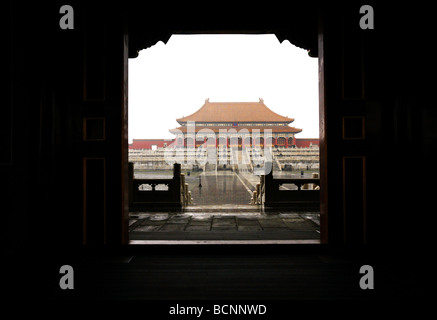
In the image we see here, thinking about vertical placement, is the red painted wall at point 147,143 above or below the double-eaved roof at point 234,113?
below

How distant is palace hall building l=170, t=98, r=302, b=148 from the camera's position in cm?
2741

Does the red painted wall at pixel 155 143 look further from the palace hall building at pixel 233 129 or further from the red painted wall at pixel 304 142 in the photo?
the palace hall building at pixel 233 129

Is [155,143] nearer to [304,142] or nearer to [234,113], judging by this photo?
[234,113]

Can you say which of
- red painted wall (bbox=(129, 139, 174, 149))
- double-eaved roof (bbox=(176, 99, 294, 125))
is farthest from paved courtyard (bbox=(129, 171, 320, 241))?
red painted wall (bbox=(129, 139, 174, 149))

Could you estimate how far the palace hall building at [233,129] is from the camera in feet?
89.9

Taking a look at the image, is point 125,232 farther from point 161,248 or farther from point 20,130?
point 20,130

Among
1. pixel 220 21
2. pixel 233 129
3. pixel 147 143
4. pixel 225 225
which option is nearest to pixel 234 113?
pixel 233 129

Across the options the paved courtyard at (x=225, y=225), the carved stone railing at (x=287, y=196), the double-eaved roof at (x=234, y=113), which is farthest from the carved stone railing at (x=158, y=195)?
the double-eaved roof at (x=234, y=113)

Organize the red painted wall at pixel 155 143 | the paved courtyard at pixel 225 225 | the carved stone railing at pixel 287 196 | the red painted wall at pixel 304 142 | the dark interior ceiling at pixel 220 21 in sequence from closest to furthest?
the dark interior ceiling at pixel 220 21 < the paved courtyard at pixel 225 225 < the carved stone railing at pixel 287 196 < the red painted wall at pixel 304 142 < the red painted wall at pixel 155 143

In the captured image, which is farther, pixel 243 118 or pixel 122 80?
pixel 243 118

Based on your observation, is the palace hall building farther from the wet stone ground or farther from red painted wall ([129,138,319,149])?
the wet stone ground

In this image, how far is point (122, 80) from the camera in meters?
2.57

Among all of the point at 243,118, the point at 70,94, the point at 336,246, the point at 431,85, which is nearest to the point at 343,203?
the point at 336,246
